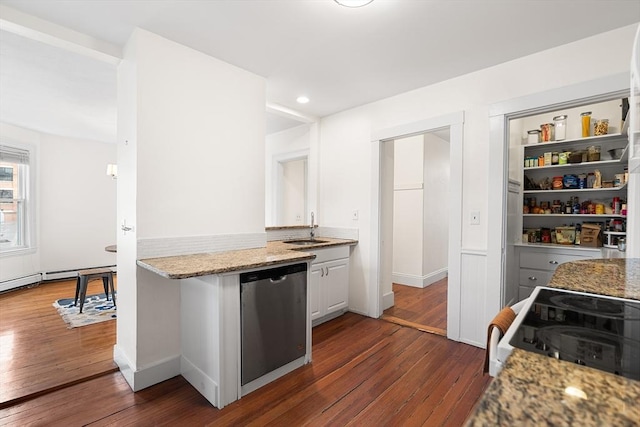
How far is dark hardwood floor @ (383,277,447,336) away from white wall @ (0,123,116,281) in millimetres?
5212

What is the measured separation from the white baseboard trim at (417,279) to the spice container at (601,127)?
248 centimetres

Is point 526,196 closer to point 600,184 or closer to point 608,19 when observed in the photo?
point 600,184

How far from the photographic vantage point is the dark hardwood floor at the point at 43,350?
2.11 meters

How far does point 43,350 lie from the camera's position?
262 centimetres

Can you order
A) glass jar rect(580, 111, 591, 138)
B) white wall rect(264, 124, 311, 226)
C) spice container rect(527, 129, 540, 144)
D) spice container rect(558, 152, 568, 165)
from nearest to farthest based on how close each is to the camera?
1. glass jar rect(580, 111, 591, 138)
2. spice container rect(558, 152, 568, 165)
3. spice container rect(527, 129, 540, 144)
4. white wall rect(264, 124, 311, 226)

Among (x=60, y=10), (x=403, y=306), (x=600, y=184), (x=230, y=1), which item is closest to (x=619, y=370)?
(x=230, y=1)

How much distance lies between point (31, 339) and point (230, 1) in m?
3.44

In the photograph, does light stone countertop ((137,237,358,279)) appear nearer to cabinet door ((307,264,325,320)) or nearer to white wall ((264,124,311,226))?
cabinet door ((307,264,325,320))

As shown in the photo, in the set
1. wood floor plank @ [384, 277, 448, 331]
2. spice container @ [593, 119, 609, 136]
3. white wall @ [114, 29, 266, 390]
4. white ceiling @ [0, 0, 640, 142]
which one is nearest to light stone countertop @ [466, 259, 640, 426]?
white ceiling @ [0, 0, 640, 142]

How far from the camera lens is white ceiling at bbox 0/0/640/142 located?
1.85m

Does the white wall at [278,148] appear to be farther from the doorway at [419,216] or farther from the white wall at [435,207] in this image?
the white wall at [435,207]

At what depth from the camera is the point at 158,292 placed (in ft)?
7.10

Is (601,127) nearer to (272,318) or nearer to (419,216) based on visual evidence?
(419,216)

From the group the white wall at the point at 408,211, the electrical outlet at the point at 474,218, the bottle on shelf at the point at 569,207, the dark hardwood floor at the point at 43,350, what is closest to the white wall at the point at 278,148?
the white wall at the point at 408,211
